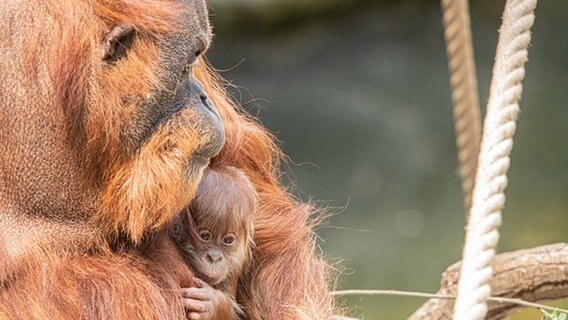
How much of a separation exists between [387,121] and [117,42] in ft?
13.7

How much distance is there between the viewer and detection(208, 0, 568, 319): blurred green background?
5393 millimetres

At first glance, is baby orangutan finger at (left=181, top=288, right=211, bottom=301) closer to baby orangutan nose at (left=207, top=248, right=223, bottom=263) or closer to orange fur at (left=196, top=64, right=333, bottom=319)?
baby orangutan nose at (left=207, top=248, right=223, bottom=263)

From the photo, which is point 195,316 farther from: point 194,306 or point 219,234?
point 219,234

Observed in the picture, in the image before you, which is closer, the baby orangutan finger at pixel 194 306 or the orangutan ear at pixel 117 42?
the orangutan ear at pixel 117 42

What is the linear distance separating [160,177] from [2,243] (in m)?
0.30

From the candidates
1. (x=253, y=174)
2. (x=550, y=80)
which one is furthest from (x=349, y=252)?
(x=253, y=174)

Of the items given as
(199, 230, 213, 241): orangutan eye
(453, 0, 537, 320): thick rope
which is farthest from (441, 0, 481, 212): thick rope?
(199, 230, 213, 241): orangutan eye

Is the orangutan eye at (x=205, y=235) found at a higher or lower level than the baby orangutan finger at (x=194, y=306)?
higher

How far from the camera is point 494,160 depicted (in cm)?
171

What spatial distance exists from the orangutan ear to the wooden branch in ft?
3.45

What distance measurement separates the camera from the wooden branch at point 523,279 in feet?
7.47

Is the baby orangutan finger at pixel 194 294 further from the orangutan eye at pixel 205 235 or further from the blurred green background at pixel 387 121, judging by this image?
the blurred green background at pixel 387 121

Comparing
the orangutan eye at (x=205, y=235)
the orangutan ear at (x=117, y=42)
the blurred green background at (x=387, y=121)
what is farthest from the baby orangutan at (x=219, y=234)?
the blurred green background at (x=387, y=121)

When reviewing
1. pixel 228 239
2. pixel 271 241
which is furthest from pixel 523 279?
pixel 228 239
